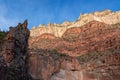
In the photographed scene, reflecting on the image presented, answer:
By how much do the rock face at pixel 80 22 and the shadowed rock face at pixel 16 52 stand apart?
3273 inches

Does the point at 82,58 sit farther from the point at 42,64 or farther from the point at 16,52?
the point at 16,52

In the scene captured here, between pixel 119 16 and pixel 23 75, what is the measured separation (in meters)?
91.3

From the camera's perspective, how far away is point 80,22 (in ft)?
377

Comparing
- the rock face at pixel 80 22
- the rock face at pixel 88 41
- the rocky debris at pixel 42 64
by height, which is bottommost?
the rocky debris at pixel 42 64

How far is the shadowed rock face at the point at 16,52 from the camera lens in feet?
82.3

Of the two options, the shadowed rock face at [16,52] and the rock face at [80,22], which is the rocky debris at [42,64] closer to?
the shadowed rock face at [16,52]

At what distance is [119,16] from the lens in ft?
A: 370

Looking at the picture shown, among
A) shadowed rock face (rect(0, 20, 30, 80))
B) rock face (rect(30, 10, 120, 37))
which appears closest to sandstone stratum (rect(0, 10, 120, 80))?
shadowed rock face (rect(0, 20, 30, 80))

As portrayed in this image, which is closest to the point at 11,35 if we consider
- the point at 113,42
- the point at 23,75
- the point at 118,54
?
the point at 23,75

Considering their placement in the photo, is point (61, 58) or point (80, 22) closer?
point (61, 58)

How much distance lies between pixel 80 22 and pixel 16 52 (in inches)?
3505

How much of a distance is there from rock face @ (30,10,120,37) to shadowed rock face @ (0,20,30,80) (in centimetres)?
8313

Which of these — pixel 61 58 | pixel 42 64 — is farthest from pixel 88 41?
pixel 42 64

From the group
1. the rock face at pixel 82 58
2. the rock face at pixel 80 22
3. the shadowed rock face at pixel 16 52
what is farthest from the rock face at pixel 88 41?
the shadowed rock face at pixel 16 52
